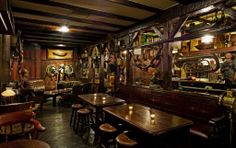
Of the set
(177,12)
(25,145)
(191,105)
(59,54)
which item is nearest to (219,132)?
(191,105)

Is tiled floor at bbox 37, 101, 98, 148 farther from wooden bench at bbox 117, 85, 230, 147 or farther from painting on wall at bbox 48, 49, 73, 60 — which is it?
painting on wall at bbox 48, 49, 73, 60

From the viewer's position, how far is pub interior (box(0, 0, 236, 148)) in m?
2.53

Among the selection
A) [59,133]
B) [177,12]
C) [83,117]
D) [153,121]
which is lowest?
[59,133]

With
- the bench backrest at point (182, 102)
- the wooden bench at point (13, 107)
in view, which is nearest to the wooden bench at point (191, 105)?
the bench backrest at point (182, 102)

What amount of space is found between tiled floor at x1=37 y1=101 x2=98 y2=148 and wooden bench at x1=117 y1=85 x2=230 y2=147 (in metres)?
1.79

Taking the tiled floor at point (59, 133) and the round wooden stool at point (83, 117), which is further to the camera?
the round wooden stool at point (83, 117)

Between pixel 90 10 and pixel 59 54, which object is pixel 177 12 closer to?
pixel 90 10

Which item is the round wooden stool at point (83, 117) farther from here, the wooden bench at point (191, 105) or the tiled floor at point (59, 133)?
the wooden bench at point (191, 105)

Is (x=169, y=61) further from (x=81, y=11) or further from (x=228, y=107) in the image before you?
(x=81, y=11)

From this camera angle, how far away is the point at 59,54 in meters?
10.4

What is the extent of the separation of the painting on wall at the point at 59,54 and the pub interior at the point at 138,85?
313 centimetres

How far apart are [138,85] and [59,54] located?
7.19 m

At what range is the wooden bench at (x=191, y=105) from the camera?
277 cm

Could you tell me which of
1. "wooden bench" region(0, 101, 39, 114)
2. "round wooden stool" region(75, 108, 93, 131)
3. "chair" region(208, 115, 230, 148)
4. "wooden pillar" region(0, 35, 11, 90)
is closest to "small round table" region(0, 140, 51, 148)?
"wooden bench" region(0, 101, 39, 114)
